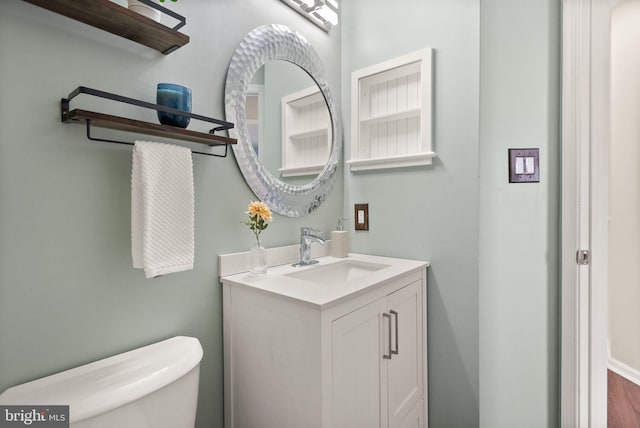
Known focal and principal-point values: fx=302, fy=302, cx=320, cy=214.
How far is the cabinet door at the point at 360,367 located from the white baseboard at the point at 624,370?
79.8 inches

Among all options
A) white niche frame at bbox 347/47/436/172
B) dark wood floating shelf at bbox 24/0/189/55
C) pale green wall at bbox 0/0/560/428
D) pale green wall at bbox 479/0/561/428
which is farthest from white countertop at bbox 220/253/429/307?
dark wood floating shelf at bbox 24/0/189/55

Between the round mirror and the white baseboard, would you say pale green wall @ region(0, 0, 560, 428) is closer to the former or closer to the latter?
the round mirror

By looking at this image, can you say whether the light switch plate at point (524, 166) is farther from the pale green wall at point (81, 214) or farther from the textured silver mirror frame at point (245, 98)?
the pale green wall at point (81, 214)

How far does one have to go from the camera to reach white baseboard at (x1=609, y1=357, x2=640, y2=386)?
1.96m

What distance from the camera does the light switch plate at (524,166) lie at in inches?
54.7

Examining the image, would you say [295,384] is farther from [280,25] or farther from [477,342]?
[280,25]

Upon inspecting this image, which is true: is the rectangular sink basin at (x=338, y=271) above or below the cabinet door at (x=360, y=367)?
above

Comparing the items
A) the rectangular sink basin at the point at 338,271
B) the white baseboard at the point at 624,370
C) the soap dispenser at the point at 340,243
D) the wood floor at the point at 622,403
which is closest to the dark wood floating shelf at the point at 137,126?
the rectangular sink basin at the point at 338,271

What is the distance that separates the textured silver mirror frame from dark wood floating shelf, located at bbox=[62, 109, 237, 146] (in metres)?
0.17

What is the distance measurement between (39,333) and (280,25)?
1407 mm

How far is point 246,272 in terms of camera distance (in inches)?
47.4

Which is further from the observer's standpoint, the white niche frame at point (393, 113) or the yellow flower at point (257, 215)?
the white niche frame at point (393, 113)

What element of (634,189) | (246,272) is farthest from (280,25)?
→ (634,189)

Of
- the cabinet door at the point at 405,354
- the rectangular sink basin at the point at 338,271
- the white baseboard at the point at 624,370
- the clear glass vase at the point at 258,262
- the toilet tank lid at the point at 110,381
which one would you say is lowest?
the white baseboard at the point at 624,370
